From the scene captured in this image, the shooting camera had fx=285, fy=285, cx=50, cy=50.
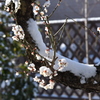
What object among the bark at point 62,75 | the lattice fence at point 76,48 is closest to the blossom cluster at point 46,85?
the bark at point 62,75

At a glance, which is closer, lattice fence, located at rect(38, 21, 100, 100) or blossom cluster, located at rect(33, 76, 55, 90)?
blossom cluster, located at rect(33, 76, 55, 90)

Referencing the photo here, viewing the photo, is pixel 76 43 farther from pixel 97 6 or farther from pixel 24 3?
pixel 24 3

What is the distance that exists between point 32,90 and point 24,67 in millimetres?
436

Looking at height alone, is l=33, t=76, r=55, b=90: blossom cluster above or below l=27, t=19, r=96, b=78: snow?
below

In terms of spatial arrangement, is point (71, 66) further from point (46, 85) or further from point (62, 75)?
point (46, 85)

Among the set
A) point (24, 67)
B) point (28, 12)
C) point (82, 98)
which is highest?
point (28, 12)

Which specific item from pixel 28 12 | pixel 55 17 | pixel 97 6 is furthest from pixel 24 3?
pixel 55 17

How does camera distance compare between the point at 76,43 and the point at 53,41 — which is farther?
the point at 76,43

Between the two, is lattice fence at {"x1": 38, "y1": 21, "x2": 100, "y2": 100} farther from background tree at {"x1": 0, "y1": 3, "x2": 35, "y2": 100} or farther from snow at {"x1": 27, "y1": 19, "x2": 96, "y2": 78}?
snow at {"x1": 27, "y1": 19, "x2": 96, "y2": 78}

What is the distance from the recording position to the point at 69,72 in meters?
1.90

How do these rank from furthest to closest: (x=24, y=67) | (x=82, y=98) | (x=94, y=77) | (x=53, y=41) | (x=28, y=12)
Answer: (x=82, y=98), (x=24, y=67), (x=28, y=12), (x=94, y=77), (x=53, y=41)

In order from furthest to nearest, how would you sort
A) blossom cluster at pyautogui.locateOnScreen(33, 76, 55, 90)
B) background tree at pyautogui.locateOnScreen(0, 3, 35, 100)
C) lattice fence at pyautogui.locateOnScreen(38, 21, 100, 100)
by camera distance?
1. lattice fence at pyautogui.locateOnScreen(38, 21, 100, 100)
2. background tree at pyautogui.locateOnScreen(0, 3, 35, 100)
3. blossom cluster at pyautogui.locateOnScreen(33, 76, 55, 90)

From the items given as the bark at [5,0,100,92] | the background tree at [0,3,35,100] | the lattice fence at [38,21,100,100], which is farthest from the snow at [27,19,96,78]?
the lattice fence at [38,21,100,100]

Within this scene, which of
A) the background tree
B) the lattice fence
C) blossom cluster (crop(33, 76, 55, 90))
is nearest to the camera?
blossom cluster (crop(33, 76, 55, 90))
